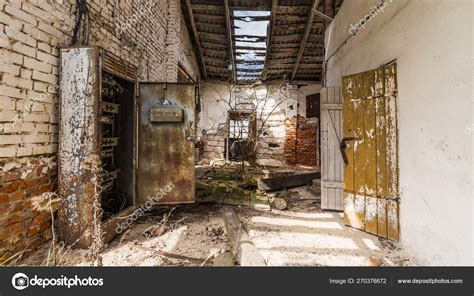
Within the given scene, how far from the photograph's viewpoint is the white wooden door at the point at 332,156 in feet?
13.2

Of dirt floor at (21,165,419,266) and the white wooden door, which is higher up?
the white wooden door

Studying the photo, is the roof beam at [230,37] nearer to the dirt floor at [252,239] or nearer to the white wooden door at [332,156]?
the white wooden door at [332,156]

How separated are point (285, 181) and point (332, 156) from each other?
1708 mm

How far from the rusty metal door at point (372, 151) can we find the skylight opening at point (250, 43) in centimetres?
501

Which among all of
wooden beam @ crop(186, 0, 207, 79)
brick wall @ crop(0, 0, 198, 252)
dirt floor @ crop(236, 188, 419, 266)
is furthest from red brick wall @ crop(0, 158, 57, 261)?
wooden beam @ crop(186, 0, 207, 79)

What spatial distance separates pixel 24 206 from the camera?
2.13m

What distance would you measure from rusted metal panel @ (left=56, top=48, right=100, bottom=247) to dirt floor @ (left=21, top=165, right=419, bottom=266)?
9.9 inches

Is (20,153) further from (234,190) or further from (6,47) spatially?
(234,190)

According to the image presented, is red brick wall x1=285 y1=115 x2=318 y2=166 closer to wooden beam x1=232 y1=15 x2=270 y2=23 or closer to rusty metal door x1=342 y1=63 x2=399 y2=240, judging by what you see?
wooden beam x1=232 y1=15 x2=270 y2=23

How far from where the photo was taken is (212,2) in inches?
277

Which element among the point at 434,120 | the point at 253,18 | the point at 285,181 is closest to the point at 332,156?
the point at 285,181

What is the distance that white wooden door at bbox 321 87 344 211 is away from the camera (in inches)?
159

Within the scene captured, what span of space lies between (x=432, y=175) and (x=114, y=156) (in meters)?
3.84
